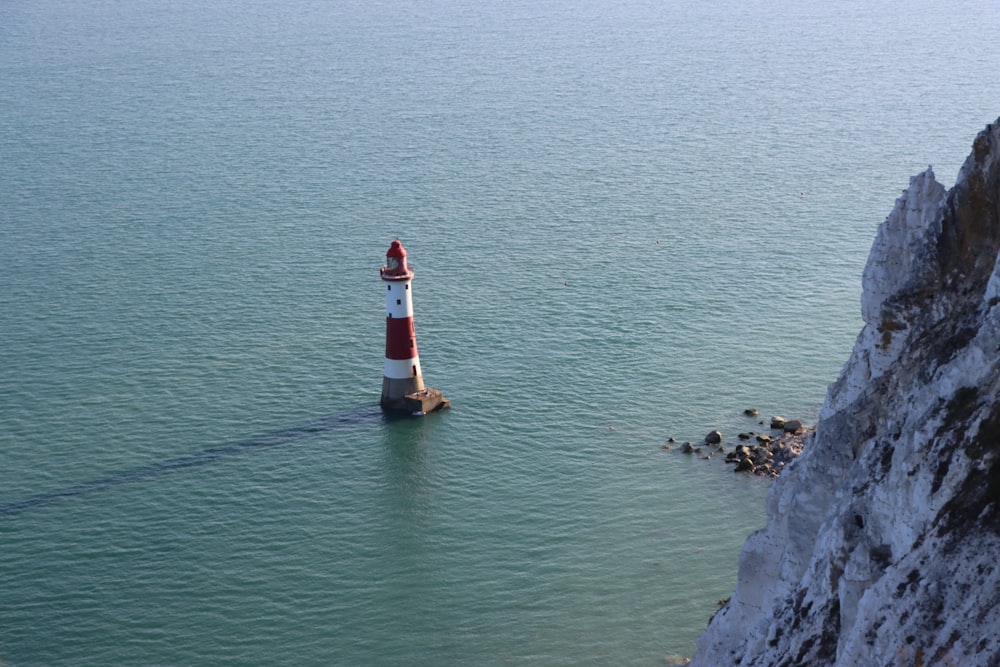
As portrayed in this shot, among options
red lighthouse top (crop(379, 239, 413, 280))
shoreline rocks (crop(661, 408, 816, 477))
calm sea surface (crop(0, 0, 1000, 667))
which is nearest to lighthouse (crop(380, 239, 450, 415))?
red lighthouse top (crop(379, 239, 413, 280))

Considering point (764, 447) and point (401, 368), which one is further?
point (401, 368)

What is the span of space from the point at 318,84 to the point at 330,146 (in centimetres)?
2986

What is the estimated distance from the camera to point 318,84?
138500 mm

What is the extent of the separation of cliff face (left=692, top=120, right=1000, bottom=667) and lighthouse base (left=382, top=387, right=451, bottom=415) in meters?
34.0

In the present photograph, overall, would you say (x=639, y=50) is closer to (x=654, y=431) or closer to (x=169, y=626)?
(x=654, y=431)

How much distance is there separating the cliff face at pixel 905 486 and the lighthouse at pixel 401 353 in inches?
1295

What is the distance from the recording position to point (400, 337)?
58.9 m

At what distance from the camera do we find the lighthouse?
57656 millimetres

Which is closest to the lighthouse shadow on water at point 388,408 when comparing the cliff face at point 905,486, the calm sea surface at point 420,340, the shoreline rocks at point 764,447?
the calm sea surface at point 420,340

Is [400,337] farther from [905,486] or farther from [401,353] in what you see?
[905,486]

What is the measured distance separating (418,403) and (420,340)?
8912mm

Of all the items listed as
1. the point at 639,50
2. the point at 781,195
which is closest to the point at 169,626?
the point at 781,195

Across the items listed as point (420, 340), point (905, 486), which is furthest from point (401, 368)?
point (905, 486)

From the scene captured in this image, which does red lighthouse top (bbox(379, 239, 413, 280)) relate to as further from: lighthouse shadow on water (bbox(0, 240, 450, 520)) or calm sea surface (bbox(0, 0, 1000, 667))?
calm sea surface (bbox(0, 0, 1000, 667))
